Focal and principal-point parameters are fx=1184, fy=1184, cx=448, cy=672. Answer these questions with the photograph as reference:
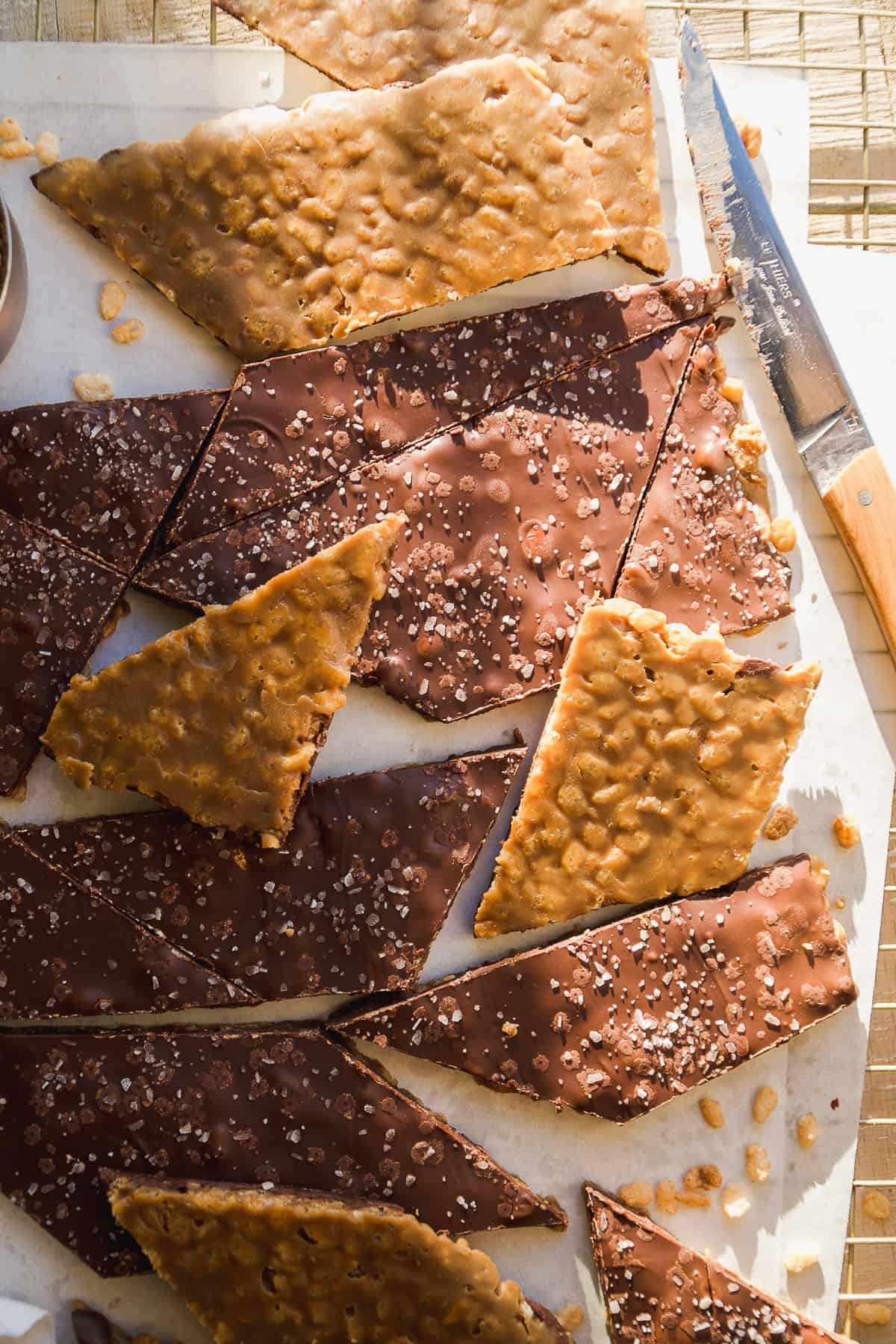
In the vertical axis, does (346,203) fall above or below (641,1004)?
above

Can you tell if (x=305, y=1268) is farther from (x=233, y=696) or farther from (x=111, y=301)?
(x=111, y=301)

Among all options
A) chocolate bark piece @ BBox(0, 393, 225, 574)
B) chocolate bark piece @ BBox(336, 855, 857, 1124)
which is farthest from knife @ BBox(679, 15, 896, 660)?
chocolate bark piece @ BBox(0, 393, 225, 574)

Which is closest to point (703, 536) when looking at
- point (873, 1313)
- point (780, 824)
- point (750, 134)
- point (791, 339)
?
point (791, 339)

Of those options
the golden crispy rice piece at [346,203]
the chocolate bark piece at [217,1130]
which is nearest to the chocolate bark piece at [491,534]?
the golden crispy rice piece at [346,203]

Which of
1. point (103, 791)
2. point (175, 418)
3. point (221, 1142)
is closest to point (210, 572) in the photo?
point (175, 418)

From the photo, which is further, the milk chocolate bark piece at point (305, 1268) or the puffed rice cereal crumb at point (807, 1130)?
the puffed rice cereal crumb at point (807, 1130)

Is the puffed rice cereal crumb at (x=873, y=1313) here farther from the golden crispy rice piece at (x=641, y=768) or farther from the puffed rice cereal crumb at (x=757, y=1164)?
the golden crispy rice piece at (x=641, y=768)
